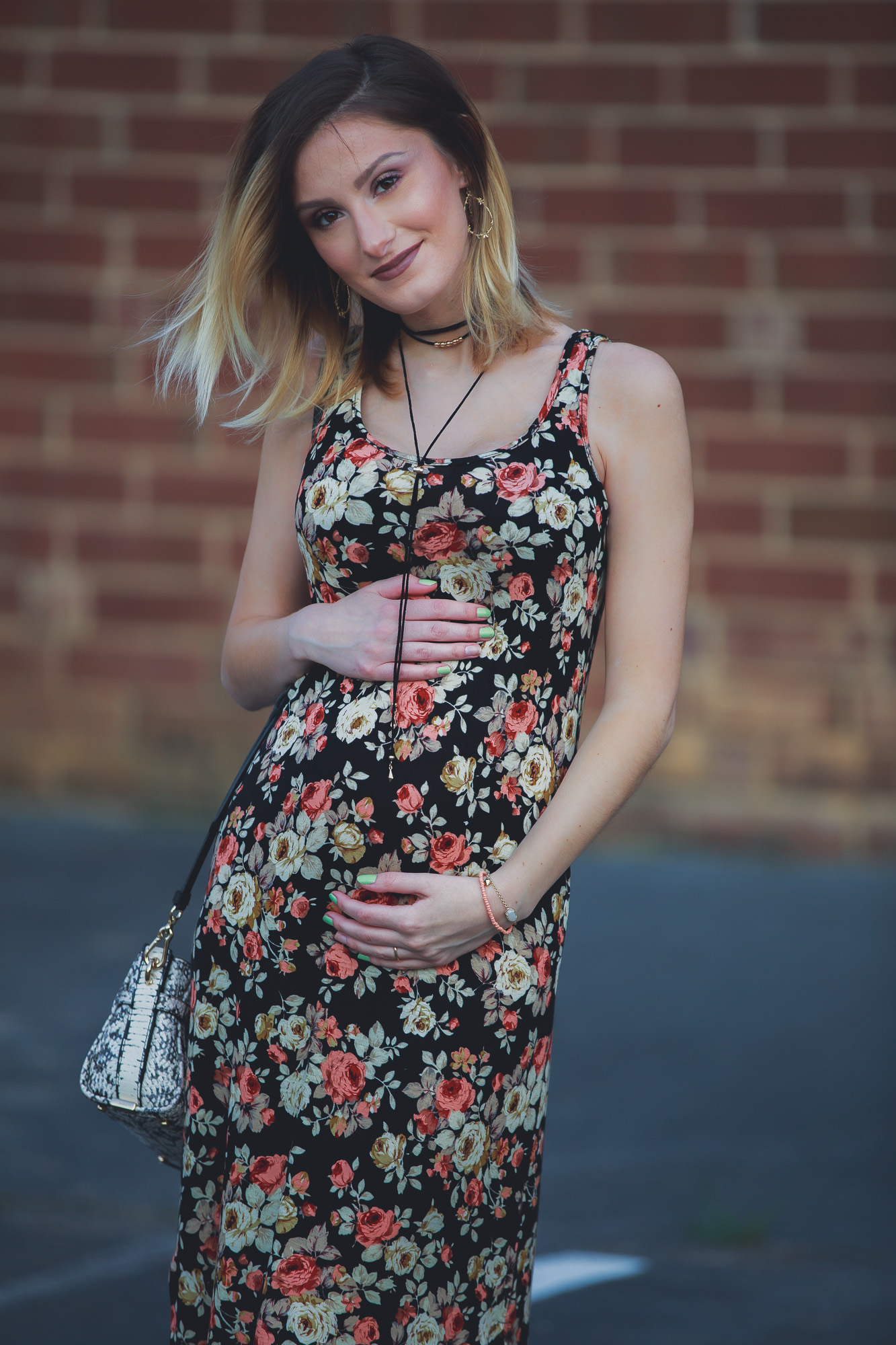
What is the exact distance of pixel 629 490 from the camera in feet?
6.14

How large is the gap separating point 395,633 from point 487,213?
644mm

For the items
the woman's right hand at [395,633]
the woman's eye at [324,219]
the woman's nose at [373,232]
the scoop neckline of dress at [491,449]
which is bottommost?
the woman's right hand at [395,633]

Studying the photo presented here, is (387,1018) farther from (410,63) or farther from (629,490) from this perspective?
(410,63)

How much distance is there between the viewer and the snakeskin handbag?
1.97 m

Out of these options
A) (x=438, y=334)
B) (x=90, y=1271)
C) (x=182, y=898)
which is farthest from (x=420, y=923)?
(x=90, y=1271)

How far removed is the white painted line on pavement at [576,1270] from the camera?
2.93 meters

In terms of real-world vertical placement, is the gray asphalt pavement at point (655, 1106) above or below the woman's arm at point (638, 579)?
below

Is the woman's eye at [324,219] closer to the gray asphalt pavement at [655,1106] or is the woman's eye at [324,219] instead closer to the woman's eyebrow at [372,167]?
the woman's eyebrow at [372,167]

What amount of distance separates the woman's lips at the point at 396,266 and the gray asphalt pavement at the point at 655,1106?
6.47ft

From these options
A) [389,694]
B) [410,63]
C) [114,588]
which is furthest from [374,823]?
[114,588]

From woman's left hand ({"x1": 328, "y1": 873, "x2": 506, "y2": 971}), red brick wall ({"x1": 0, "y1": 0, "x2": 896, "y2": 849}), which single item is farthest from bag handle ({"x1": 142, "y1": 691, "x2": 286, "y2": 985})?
red brick wall ({"x1": 0, "y1": 0, "x2": 896, "y2": 849})

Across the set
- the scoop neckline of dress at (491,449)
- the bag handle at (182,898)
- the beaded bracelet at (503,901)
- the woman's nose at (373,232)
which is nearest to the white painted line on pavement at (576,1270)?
the bag handle at (182,898)

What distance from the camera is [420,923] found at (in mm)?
1778

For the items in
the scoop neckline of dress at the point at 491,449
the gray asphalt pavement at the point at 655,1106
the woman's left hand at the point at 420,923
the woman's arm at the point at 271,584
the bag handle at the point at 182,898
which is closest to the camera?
the woman's left hand at the point at 420,923
